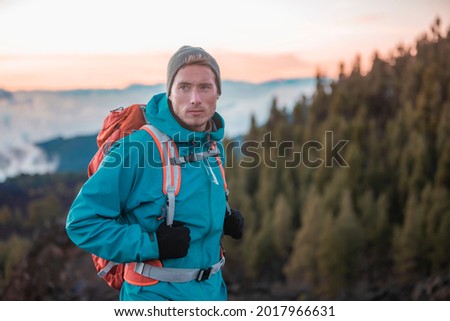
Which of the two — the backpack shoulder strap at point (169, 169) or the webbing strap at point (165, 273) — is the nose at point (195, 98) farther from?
the webbing strap at point (165, 273)

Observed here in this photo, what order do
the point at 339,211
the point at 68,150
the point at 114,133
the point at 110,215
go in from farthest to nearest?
the point at 339,211
the point at 68,150
the point at 114,133
the point at 110,215

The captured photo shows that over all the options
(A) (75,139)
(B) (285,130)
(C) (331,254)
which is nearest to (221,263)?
(A) (75,139)

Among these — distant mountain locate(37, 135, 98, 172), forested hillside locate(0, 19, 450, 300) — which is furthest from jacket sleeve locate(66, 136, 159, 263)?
forested hillside locate(0, 19, 450, 300)

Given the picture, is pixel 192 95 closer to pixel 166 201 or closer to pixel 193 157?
pixel 193 157

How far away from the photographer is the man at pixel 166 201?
154cm

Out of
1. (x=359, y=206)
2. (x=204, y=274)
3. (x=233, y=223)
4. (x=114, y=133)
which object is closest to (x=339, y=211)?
(x=359, y=206)

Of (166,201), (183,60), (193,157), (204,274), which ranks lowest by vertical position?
(204,274)

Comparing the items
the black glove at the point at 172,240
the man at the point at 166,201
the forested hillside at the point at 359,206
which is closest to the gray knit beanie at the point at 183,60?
the man at the point at 166,201

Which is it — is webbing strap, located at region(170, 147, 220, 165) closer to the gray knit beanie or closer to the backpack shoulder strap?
the backpack shoulder strap

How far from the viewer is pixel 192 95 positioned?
1.63m

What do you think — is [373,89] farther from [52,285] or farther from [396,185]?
[52,285]

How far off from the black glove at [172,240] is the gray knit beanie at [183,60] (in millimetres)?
401

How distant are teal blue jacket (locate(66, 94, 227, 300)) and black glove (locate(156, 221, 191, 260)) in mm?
22

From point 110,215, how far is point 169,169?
201 millimetres
